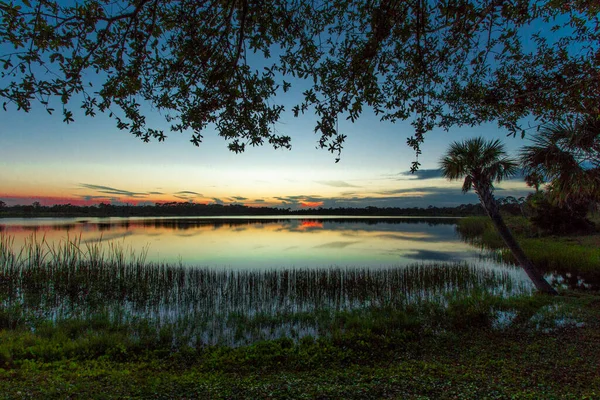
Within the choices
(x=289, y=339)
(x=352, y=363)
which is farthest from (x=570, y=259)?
(x=289, y=339)

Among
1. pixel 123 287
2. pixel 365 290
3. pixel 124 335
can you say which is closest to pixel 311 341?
pixel 124 335

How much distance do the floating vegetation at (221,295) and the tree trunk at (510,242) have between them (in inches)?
38.7

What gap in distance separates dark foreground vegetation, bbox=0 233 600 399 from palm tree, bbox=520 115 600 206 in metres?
3.79

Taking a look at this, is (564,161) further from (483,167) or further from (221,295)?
(221,295)

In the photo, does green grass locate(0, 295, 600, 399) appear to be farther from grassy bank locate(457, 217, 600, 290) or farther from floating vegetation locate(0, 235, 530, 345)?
grassy bank locate(457, 217, 600, 290)

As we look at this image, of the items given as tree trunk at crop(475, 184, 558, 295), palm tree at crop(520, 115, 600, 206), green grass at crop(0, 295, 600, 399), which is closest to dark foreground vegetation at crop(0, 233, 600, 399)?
green grass at crop(0, 295, 600, 399)

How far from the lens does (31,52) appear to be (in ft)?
13.5

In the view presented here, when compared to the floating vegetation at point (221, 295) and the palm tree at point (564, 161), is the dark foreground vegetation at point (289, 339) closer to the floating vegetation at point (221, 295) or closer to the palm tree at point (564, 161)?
the floating vegetation at point (221, 295)

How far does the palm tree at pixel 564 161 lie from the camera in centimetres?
913

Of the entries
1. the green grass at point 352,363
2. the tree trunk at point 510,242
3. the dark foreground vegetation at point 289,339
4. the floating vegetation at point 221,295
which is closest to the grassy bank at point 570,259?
the floating vegetation at point 221,295

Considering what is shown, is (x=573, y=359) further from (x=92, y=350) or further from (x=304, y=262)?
(x=304, y=262)

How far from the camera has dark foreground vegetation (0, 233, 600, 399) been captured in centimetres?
457

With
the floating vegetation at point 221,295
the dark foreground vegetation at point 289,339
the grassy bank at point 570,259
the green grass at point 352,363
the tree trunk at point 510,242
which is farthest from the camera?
the grassy bank at point 570,259

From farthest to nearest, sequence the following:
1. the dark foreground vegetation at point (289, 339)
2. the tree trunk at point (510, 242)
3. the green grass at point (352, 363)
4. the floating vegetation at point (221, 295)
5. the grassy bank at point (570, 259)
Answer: the grassy bank at point (570, 259) < the tree trunk at point (510, 242) < the floating vegetation at point (221, 295) < the dark foreground vegetation at point (289, 339) < the green grass at point (352, 363)
